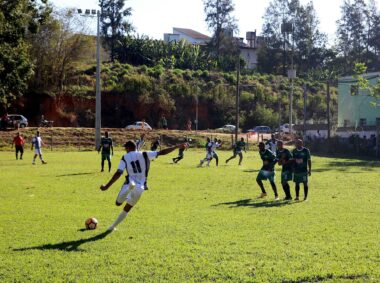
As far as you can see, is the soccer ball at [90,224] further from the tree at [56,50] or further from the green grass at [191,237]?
the tree at [56,50]

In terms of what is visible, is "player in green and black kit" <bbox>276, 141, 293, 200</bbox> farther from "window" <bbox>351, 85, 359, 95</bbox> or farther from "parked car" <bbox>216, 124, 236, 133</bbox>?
"parked car" <bbox>216, 124, 236, 133</bbox>

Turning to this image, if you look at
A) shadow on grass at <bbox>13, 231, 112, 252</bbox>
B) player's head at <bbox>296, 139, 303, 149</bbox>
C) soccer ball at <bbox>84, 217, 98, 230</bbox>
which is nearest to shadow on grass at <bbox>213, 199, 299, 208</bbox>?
player's head at <bbox>296, 139, 303, 149</bbox>

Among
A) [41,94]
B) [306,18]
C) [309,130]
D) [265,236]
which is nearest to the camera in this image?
[265,236]

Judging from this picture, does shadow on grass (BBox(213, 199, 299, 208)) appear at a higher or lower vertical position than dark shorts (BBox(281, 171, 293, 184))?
lower

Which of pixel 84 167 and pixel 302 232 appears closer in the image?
pixel 302 232

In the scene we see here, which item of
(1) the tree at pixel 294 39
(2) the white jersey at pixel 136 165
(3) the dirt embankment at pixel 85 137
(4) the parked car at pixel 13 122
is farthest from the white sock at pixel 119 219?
(1) the tree at pixel 294 39

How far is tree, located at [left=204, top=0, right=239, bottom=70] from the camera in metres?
85.5

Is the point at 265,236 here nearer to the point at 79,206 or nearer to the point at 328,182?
the point at 79,206

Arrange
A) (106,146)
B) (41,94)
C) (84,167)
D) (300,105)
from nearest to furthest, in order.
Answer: (106,146)
(84,167)
(41,94)
(300,105)

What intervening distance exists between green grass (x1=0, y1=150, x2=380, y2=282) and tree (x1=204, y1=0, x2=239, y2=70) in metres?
69.0

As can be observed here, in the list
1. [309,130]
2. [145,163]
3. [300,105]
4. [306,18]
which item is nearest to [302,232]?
[145,163]

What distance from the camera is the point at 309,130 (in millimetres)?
58312

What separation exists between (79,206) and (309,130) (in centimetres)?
4591

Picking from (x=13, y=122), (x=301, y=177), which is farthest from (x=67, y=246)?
(x=13, y=122)
